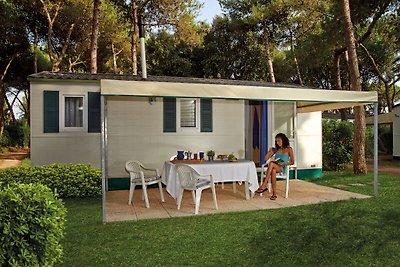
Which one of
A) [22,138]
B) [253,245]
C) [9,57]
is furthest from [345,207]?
[22,138]

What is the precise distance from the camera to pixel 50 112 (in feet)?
24.6

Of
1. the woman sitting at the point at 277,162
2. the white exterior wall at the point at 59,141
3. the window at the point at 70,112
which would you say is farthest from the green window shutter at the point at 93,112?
the woman sitting at the point at 277,162

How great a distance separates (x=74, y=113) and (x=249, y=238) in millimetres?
5127

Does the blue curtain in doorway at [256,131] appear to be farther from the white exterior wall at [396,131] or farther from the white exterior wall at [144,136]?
the white exterior wall at [396,131]

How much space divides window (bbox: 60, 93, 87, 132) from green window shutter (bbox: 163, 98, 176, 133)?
178 centimetres

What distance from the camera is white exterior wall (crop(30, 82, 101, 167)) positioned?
7418 millimetres

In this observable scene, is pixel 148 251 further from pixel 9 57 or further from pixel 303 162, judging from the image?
pixel 9 57

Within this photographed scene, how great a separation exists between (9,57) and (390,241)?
794 inches

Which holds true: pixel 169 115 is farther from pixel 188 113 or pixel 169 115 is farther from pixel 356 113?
pixel 356 113

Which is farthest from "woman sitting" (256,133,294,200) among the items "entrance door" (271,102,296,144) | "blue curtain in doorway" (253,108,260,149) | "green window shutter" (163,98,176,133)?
"blue curtain in doorway" (253,108,260,149)

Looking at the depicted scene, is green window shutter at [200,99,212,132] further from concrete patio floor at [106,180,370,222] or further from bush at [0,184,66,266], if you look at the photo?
bush at [0,184,66,266]

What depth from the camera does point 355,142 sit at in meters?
9.41

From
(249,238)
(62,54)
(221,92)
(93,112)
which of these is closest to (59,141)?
(93,112)

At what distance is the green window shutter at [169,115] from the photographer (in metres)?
8.29
